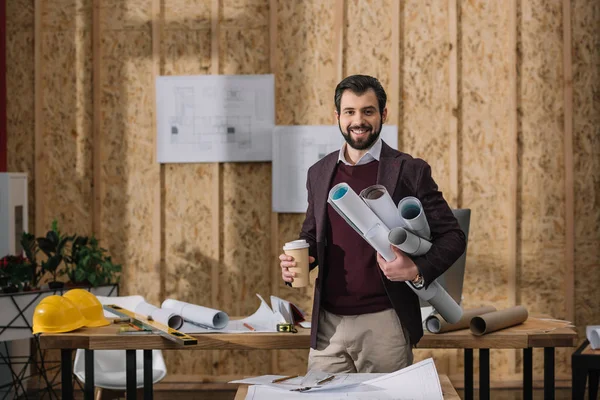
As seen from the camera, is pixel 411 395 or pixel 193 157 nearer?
pixel 411 395

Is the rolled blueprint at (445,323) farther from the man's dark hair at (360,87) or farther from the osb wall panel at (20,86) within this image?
the osb wall panel at (20,86)

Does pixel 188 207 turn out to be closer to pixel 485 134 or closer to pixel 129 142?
pixel 129 142

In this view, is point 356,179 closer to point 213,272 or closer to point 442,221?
point 442,221

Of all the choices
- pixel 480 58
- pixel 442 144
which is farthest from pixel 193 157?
pixel 480 58

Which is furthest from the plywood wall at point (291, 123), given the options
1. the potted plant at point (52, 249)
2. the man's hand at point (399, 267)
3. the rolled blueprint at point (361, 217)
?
the rolled blueprint at point (361, 217)

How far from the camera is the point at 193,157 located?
550cm

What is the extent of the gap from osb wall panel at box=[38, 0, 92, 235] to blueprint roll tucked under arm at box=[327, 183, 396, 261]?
12.9ft

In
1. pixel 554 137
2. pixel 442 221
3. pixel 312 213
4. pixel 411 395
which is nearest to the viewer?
pixel 411 395

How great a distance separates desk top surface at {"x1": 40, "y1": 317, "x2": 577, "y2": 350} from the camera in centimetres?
299

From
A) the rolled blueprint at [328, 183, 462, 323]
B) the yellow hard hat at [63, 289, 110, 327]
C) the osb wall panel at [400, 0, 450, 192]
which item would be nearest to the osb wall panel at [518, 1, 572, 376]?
the osb wall panel at [400, 0, 450, 192]

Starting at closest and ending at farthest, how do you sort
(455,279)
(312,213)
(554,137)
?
(312,213), (455,279), (554,137)

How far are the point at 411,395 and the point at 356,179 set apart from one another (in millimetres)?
837

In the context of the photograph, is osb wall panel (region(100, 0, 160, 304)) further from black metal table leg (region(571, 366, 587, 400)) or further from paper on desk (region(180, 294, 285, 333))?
black metal table leg (region(571, 366, 587, 400))

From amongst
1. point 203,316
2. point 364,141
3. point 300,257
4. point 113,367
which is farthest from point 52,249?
point 364,141
